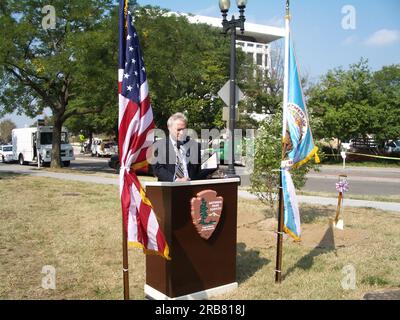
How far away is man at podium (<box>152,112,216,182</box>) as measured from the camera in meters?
4.83

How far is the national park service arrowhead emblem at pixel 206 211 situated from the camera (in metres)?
4.63

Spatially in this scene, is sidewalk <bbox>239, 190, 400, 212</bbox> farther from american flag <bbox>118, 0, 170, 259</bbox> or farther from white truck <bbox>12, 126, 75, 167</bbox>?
white truck <bbox>12, 126, 75, 167</bbox>

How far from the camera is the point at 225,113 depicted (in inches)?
575

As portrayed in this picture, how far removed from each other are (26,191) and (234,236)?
421 inches

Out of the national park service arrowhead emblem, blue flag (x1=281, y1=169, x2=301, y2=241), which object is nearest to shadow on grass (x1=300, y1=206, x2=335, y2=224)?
blue flag (x1=281, y1=169, x2=301, y2=241)

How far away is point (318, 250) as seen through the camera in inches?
273

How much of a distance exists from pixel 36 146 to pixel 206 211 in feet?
89.0

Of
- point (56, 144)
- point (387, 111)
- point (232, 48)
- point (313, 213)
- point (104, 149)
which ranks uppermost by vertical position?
point (232, 48)

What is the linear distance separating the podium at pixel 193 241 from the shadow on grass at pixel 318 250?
1167 millimetres

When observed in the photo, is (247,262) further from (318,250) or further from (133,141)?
(133,141)

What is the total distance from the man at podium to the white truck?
954 inches

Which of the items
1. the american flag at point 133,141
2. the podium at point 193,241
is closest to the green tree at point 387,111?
the podium at point 193,241

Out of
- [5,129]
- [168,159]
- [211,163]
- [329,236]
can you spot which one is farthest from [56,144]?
[5,129]

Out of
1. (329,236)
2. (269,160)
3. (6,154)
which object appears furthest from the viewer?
(6,154)
